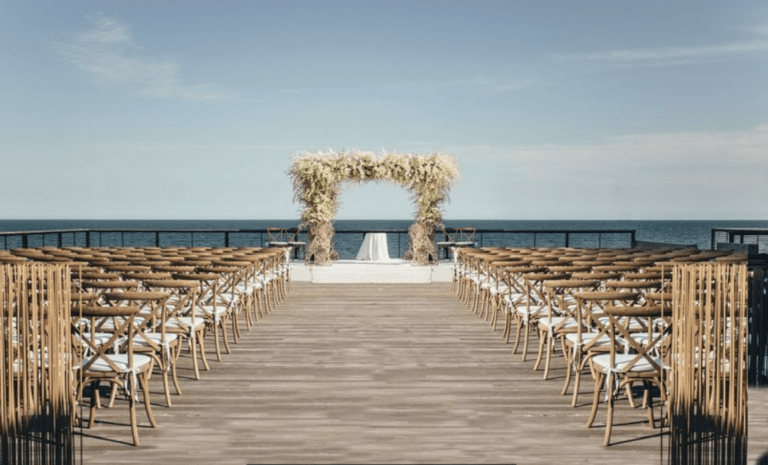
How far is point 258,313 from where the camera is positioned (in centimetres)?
1042

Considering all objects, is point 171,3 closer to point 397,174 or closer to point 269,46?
point 269,46

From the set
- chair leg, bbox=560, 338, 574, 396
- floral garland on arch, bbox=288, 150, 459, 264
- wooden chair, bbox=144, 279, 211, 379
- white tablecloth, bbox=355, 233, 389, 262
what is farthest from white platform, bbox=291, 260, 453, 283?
chair leg, bbox=560, 338, 574, 396

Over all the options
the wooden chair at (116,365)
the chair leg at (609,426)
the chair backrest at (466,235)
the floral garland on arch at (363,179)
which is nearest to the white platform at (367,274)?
the floral garland on arch at (363,179)

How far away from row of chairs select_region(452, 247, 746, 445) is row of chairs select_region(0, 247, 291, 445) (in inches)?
110

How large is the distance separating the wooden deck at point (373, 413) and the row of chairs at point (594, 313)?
0.73 feet

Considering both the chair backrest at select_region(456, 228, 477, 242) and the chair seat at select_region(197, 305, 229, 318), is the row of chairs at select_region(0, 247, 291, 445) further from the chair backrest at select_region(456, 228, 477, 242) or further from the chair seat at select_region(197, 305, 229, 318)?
the chair backrest at select_region(456, 228, 477, 242)

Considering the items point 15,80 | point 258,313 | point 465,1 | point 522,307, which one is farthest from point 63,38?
point 522,307

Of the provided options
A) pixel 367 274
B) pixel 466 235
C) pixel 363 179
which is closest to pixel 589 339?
pixel 367 274

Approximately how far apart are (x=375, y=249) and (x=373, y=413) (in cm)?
1179

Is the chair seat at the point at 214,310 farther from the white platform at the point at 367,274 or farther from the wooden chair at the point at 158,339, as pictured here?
the white platform at the point at 367,274

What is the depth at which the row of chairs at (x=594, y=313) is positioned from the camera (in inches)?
192

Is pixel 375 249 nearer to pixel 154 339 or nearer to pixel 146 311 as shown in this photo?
pixel 146 311

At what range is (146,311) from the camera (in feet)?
23.8

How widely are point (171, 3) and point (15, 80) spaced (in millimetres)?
20630
